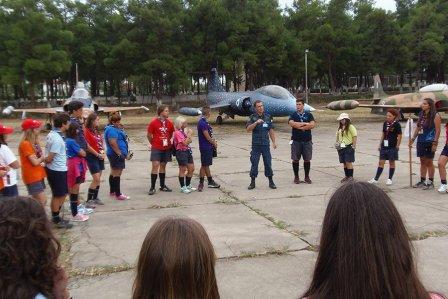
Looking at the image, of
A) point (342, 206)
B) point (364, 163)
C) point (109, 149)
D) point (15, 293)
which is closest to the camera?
point (342, 206)

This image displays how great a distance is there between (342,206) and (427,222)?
548 centimetres

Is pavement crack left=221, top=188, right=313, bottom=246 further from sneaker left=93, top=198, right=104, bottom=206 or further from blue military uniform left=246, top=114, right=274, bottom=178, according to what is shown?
sneaker left=93, top=198, right=104, bottom=206

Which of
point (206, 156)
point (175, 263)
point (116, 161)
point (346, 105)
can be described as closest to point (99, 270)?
point (175, 263)

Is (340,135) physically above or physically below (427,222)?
above

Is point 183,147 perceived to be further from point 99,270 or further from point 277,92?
point 277,92

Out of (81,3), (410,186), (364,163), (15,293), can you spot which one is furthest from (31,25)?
(15,293)

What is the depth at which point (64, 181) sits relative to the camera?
21.9 ft

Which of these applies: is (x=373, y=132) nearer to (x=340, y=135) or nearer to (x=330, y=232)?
(x=340, y=135)

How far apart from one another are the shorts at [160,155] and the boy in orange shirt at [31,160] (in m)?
2.73

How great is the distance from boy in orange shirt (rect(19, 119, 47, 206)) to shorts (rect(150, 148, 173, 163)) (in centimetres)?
273

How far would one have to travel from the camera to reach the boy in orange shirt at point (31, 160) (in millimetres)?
6270

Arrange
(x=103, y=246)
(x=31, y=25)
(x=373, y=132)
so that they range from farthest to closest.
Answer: (x=31, y=25), (x=373, y=132), (x=103, y=246)

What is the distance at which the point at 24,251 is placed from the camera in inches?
78.6

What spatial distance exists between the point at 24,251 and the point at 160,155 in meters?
6.95
